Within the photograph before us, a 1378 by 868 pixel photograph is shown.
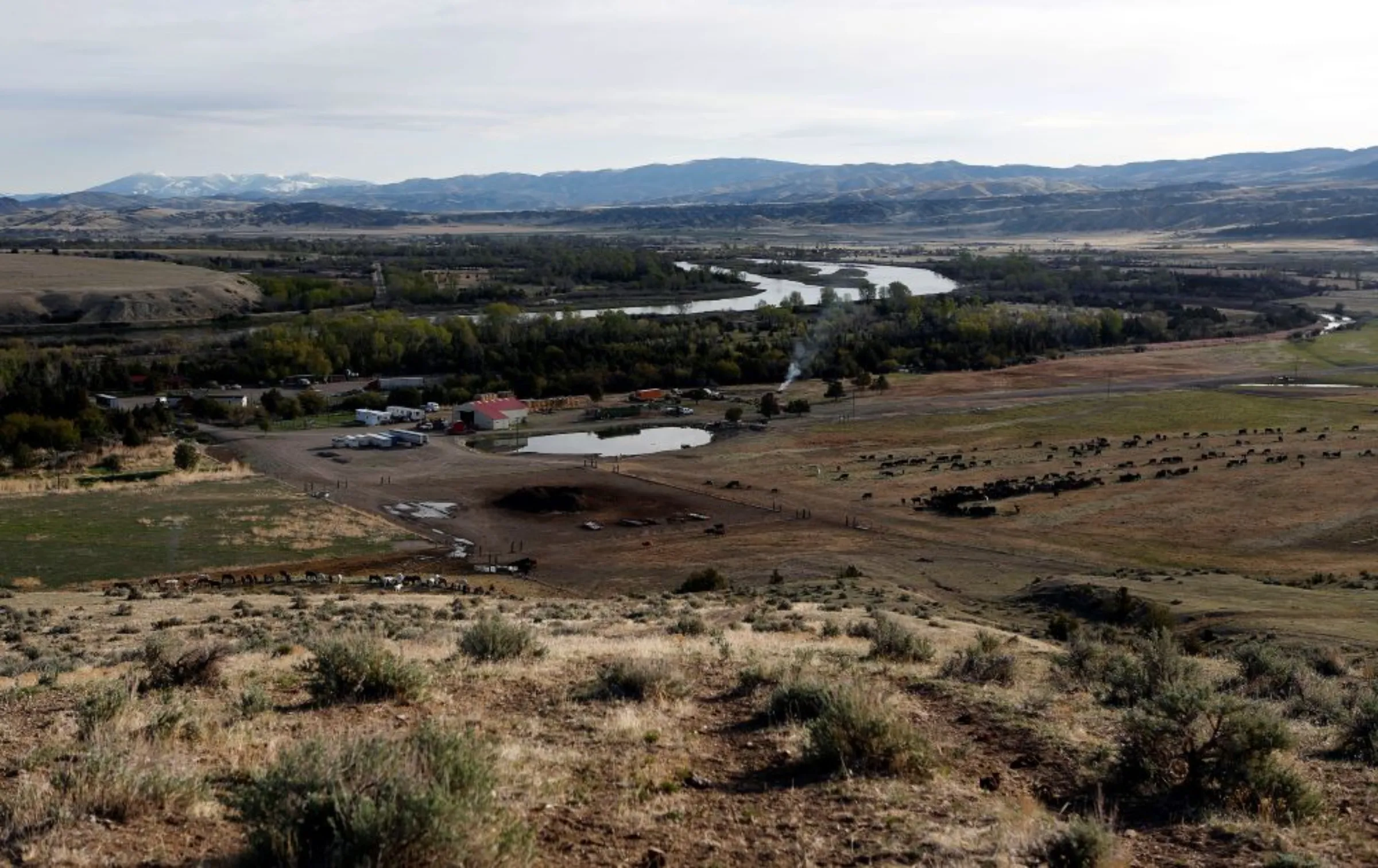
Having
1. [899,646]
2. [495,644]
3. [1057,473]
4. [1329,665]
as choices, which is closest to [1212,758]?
[899,646]

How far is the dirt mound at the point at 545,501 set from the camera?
160 ft

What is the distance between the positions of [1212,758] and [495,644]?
8012 mm

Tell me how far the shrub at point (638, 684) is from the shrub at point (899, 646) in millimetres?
4274

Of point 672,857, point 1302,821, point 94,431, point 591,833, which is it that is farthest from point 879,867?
point 94,431

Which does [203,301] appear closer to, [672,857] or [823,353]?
[823,353]

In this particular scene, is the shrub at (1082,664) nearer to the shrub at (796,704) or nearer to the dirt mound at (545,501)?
the shrub at (796,704)

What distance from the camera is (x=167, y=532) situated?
140ft

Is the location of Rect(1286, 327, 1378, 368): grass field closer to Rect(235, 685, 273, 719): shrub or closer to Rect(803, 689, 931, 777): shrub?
Rect(803, 689, 931, 777): shrub

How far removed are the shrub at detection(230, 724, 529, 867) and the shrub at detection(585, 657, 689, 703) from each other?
13.7ft

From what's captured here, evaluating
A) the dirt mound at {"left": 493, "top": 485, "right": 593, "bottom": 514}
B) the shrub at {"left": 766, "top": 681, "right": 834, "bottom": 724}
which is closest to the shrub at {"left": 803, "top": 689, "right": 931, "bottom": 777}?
the shrub at {"left": 766, "top": 681, "right": 834, "bottom": 724}

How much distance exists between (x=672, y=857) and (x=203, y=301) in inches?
5102

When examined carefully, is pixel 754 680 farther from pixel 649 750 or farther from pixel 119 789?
pixel 119 789

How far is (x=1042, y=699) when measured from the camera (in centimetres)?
1219

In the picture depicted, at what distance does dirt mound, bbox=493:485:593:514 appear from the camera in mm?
48906
